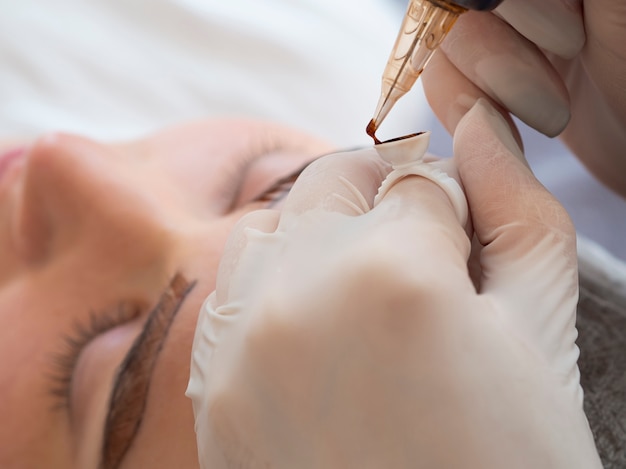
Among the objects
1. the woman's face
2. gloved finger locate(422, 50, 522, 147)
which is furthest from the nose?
gloved finger locate(422, 50, 522, 147)

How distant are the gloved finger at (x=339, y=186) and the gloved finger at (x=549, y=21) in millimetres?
226

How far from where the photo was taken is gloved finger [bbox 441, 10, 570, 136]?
680mm

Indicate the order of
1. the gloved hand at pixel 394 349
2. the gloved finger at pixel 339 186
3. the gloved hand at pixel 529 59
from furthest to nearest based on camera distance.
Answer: the gloved hand at pixel 529 59
the gloved finger at pixel 339 186
the gloved hand at pixel 394 349

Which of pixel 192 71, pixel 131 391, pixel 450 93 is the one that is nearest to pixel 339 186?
pixel 450 93

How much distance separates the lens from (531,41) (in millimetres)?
712

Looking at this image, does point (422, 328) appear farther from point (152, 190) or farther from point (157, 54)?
point (157, 54)

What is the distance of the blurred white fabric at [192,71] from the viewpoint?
64.0 inches

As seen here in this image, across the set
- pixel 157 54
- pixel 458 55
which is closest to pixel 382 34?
pixel 157 54

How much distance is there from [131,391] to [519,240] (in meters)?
0.49

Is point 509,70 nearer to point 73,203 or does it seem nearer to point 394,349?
point 394,349

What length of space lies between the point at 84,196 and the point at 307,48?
3.52 ft

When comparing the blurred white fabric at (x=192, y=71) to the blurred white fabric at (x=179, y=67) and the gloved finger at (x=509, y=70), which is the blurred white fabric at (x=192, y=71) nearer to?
the blurred white fabric at (x=179, y=67)

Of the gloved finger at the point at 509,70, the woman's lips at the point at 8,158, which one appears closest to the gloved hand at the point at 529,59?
the gloved finger at the point at 509,70

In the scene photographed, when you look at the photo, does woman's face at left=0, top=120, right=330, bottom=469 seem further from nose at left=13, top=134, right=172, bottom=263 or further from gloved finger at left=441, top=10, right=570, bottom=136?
gloved finger at left=441, top=10, right=570, bottom=136
